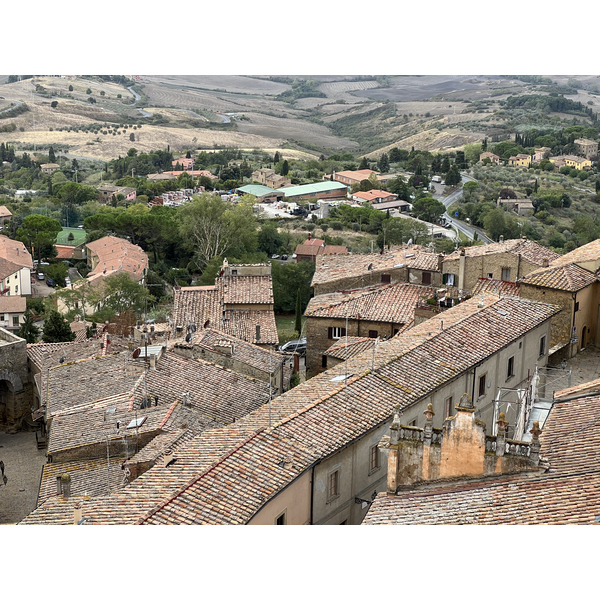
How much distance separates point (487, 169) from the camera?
1821 inches

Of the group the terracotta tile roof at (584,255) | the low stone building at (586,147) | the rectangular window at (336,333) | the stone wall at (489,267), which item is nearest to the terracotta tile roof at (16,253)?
the rectangular window at (336,333)

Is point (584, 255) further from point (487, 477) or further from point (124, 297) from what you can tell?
point (124, 297)

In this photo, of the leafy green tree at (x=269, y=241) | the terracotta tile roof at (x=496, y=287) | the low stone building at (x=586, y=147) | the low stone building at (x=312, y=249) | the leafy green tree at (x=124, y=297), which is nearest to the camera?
the terracotta tile roof at (x=496, y=287)

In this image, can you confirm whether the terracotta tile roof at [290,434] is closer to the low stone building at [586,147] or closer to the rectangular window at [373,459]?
the rectangular window at [373,459]

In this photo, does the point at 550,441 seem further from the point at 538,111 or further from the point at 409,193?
the point at 538,111

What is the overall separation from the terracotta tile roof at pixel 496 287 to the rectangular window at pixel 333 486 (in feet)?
20.6

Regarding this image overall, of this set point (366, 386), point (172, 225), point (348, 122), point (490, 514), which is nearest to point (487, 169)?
point (172, 225)

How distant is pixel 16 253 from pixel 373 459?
2391cm

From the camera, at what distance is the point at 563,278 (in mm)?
13406

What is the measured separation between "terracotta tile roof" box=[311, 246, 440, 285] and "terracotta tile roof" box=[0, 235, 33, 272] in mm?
13131

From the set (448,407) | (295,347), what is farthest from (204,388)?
(295,347)

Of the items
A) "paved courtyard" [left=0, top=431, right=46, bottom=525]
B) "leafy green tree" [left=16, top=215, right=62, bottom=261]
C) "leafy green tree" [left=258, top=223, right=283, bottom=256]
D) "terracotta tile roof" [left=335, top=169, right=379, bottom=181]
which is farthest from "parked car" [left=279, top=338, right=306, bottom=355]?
"terracotta tile roof" [left=335, top=169, right=379, bottom=181]

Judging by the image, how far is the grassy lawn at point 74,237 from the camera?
34.1 meters

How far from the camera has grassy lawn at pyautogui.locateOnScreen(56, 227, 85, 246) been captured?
34094 mm
